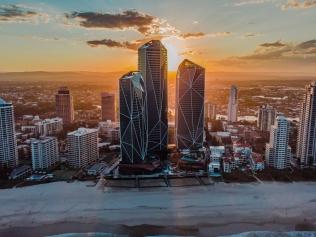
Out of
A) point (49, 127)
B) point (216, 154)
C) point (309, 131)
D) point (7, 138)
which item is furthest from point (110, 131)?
point (309, 131)

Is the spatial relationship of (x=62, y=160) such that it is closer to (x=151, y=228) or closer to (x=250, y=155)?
(x=151, y=228)

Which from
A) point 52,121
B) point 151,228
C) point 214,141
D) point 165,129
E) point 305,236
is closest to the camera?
point 305,236

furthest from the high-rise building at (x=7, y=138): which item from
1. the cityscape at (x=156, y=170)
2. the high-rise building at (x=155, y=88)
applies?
the high-rise building at (x=155, y=88)

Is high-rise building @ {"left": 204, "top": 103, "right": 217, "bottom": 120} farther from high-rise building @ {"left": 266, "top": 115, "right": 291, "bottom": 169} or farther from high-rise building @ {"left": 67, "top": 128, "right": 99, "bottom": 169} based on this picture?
high-rise building @ {"left": 67, "top": 128, "right": 99, "bottom": 169}

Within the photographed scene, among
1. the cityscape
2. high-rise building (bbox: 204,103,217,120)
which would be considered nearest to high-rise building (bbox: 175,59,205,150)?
the cityscape

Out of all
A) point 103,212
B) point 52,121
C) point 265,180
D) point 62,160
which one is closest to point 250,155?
point 265,180

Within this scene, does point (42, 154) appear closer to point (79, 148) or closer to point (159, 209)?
point (79, 148)

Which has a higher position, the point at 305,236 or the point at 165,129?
the point at 165,129

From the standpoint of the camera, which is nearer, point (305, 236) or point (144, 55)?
point (305, 236)

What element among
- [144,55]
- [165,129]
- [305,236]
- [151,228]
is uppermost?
[144,55]
